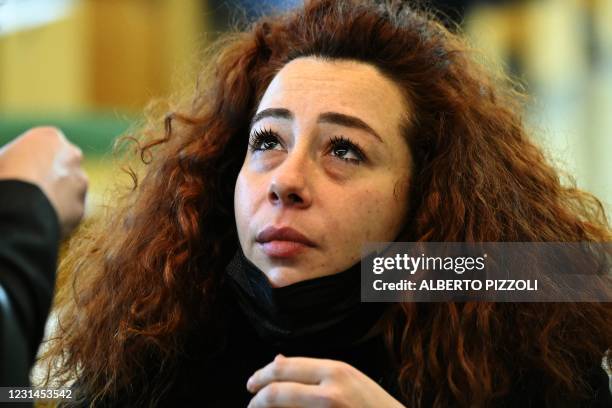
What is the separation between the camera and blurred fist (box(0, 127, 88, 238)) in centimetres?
97

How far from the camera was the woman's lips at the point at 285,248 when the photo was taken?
4.47 feet

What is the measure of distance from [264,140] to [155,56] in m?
3.82

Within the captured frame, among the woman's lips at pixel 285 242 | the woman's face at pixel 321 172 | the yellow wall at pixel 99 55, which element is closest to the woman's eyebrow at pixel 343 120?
the woman's face at pixel 321 172

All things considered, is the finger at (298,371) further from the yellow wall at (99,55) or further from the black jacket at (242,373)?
the yellow wall at (99,55)

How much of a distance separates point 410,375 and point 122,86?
3871 millimetres

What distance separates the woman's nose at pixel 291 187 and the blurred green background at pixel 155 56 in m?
2.62

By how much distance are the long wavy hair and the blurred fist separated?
0.48 meters

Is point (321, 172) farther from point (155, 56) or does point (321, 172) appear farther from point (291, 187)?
point (155, 56)

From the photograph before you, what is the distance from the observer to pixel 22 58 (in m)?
4.52

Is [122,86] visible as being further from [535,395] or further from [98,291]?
[535,395]

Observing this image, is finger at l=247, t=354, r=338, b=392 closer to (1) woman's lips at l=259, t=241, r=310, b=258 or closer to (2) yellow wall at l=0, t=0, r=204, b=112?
(1) woman's lips at l=259, t=241, r=310, b=258

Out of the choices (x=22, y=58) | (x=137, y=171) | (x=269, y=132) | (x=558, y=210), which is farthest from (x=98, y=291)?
(x=22, y=58)

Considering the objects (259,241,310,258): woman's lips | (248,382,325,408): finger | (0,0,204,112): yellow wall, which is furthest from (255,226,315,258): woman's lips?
(0,0,204,112): yellow wall

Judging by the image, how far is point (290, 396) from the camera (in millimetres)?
1172
